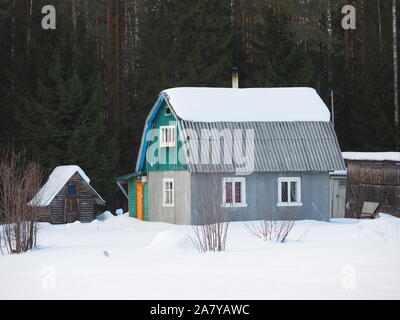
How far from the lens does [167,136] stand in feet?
116

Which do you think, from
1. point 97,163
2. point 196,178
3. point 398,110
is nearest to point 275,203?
point 196,178

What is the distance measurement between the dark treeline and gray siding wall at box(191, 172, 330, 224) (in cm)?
1338

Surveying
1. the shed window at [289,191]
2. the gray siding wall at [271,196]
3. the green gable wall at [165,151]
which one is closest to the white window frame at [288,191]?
the shed window at [289,191]

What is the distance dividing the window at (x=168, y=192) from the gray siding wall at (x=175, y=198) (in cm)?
17

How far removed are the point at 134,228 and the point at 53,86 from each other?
1485cm

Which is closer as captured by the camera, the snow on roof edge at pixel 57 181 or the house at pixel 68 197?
the snow on roof edge at pixel 57 181

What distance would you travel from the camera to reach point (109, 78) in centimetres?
5494

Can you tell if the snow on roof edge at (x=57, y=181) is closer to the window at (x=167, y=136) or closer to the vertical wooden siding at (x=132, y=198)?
the vertical wooden siding at (x=132, y=198)

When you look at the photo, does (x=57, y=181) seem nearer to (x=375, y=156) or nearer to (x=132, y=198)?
(x=132, y=198)

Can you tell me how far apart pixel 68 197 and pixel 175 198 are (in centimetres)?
784

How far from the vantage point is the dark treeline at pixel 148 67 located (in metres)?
45.7

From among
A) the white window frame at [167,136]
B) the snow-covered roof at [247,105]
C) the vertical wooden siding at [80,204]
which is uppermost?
the snow-covered roof at [247,105]
